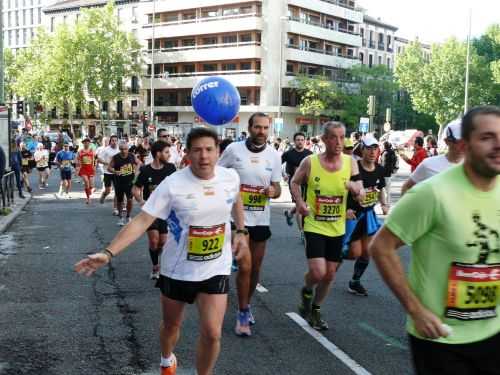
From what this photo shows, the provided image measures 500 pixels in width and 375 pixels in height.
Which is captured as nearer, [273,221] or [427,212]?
[427,212]

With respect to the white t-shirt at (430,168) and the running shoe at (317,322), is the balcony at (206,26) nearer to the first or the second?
the white t-shirt at (430,168)

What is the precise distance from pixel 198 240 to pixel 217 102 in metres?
5.39

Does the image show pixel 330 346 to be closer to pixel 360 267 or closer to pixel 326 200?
pixel 326 200

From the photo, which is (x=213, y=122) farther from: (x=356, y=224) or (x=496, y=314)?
(x=496, y=314)

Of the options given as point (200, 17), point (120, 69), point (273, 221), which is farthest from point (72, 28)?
point (273, 221)

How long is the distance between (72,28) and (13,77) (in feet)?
91.4

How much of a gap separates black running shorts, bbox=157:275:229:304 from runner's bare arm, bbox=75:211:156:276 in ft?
1.47

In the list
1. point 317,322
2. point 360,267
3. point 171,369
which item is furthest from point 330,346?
point 360,267

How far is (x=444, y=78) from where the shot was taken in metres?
68.8

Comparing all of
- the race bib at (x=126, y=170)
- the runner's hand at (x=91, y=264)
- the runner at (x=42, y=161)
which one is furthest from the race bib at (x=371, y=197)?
the runner at (x=42, y=161)

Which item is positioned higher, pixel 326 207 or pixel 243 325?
pixel 326 207

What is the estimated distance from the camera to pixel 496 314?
3.03 m

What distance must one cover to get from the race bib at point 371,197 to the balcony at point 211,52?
58.7 m

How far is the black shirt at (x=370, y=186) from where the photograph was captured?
25.6ft
